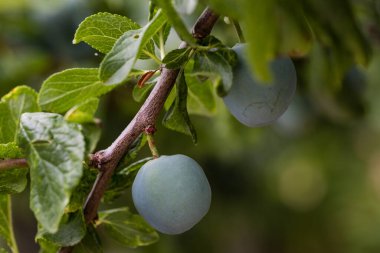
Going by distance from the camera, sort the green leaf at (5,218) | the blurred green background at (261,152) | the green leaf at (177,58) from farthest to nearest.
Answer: the blurred green background at (261,152) < the green leaf at (5,218) < the green leaf at (177,58)

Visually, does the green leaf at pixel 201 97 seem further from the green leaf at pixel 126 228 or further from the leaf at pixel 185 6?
the leaf at pixel 185 6

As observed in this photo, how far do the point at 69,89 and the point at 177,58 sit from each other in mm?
184

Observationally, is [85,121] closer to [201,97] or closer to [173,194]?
[173,194]

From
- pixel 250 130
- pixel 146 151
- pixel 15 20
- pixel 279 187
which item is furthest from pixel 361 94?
pixel 279 187

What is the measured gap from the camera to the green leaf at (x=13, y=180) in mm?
789

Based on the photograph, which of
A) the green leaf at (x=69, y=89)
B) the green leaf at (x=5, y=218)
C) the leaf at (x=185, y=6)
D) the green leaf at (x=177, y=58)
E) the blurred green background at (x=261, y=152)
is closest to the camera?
the leaf at (x=185, y=6)

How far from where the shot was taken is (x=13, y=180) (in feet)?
2.61

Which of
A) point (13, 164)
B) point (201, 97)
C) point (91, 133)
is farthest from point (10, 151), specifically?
point (201, 97)

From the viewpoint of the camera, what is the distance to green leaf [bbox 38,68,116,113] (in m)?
0.83

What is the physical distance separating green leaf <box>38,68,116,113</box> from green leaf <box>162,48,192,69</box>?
130 mm

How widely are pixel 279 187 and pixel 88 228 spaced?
2371mm

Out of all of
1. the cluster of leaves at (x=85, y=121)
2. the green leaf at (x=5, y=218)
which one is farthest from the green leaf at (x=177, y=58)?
the green leaf at (x=5, y=218)

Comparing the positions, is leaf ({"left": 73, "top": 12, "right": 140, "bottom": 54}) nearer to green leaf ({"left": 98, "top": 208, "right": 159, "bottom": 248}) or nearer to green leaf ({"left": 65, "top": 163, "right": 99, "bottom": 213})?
green leaf ({"left": 65, "top": 163, "right": 99, "bottom": 213})

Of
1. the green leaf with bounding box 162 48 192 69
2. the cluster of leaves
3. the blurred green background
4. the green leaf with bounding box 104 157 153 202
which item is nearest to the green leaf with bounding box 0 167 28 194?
the cluster of leaves
